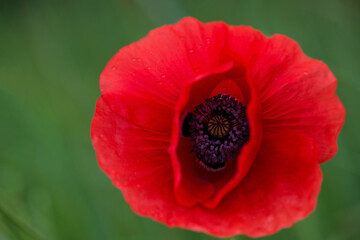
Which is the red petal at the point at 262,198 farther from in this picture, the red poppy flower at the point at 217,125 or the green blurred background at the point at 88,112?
the green blurred background at the point at 88,112

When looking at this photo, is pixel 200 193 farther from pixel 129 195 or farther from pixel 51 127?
pixel 51 127

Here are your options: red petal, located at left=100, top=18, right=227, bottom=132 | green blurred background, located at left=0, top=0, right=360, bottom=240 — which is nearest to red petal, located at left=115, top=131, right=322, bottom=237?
red petal, located at left=100, top=18, right=227, bottom=132

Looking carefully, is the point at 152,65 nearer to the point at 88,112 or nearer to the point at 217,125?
the point at 217,125

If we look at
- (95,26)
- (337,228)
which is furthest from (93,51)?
(337,228)

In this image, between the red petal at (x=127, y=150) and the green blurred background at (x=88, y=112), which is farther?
the green blurred background at (x=88, y=112)

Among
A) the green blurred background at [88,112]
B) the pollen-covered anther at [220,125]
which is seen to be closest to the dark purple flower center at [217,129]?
the pollen-covered anther at [220,125]

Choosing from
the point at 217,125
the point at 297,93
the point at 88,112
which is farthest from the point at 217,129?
the point at 88,112
